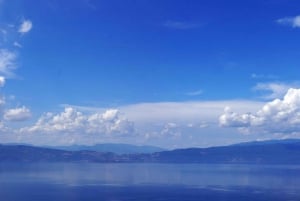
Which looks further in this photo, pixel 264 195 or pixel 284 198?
pixel 264 195

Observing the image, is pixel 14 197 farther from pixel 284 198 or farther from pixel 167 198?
pixel 284 198

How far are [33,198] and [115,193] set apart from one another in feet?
124

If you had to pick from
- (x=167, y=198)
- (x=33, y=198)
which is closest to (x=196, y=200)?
(x=167, y=198)

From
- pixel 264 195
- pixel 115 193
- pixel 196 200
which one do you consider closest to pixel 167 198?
pixel 196 200

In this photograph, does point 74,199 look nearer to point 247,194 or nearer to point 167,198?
point 167,198

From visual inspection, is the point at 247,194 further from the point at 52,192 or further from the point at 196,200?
the point at 52,192

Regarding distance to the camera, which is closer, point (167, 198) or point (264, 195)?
point (167, 198)

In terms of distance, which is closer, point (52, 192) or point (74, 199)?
point (74, 199)

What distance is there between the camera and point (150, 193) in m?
182

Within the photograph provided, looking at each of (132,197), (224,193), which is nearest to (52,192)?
(132,197)

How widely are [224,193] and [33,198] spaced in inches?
3309

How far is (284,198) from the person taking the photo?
160875mm

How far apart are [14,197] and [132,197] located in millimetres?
47541

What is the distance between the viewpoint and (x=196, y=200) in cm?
15800
